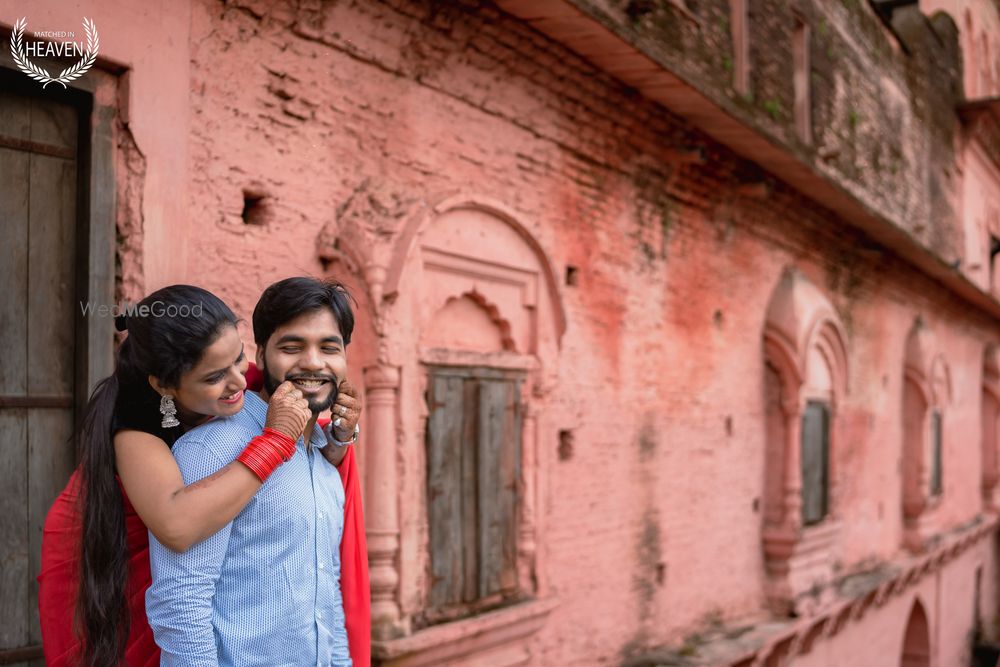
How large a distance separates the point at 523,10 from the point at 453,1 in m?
0.42

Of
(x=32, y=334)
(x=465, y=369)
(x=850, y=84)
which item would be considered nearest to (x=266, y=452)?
(x=32, y=334)

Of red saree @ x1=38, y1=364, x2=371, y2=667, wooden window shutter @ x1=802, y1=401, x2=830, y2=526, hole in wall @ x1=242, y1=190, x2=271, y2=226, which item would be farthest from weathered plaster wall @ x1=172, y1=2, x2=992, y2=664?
red saree @ x1=38, y1=364, x2=371, y2=667

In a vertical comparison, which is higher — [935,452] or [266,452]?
[266,452]

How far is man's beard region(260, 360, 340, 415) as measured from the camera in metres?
2.87

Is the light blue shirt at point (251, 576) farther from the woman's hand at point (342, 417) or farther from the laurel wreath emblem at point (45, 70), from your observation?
the laurel wreath emblem at point (45, 70)

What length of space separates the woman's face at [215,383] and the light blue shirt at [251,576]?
5 centimetres

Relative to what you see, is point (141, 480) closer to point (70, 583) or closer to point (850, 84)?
point (70, 583)

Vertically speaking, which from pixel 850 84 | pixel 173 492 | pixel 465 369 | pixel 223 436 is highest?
pixel 850 84

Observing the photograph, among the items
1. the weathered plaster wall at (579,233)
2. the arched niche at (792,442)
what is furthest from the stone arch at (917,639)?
the arched niche at (792,442)

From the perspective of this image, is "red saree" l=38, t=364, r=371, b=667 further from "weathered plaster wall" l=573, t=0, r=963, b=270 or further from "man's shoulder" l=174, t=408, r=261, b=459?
"weathered plaster wall" l=573, t=0, r=963, b=270

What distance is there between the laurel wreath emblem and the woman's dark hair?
1.41m

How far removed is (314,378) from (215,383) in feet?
0.90

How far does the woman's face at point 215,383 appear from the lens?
8.80 feet

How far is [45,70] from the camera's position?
147 inches
